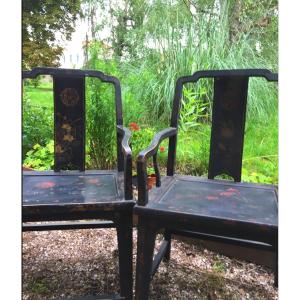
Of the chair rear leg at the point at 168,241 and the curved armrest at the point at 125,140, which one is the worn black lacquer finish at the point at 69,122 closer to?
the curved armrest at the point at 125,140

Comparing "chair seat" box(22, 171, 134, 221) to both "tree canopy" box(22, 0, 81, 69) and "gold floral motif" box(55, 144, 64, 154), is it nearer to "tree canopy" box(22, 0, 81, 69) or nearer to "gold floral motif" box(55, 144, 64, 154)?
"gold floral motif" box(55, 144, 64, 154)

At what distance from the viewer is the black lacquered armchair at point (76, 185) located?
1138 millimetres

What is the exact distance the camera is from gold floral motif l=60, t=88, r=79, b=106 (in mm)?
1546

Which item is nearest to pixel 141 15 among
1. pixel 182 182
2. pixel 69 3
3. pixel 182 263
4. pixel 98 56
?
pixel 98 56

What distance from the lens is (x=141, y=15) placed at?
257cm

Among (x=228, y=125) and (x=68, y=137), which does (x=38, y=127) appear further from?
(x=228, y=125)

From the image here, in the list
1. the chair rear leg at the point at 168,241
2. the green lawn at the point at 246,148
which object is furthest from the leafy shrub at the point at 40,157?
the chair rear leg at the point at 168,241

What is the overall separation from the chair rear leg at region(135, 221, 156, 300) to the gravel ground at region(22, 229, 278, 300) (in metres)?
0.37

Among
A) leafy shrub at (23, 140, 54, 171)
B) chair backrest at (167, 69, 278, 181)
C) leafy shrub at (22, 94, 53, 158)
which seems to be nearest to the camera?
chair backrest at (167, 69, 278, 181)

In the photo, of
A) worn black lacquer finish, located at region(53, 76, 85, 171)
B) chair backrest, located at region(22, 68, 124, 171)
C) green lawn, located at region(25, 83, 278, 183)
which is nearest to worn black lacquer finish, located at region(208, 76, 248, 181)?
green lawn, located at region(25, 83, 278, 183)
